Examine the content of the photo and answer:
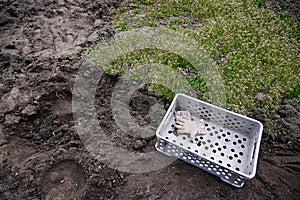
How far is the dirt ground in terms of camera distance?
7.31 feet

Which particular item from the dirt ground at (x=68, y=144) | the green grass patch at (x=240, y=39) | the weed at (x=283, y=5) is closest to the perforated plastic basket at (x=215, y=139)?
the dirt ground at (x=68, y=144)

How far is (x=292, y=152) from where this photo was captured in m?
2.48

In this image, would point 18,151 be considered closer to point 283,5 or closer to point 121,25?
point 121,25

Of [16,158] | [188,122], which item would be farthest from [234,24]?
[16,158]

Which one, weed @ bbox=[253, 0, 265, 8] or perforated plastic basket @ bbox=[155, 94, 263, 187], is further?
weed @ bbox=[253, 0, 265, 8]

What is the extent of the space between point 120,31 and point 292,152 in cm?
234

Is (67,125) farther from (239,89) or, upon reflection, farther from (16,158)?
(239,89)

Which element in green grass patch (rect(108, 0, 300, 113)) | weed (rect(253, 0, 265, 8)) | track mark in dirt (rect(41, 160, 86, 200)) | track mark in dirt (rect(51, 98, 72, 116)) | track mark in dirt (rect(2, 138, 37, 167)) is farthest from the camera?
weed (rect(253, 0, 265, 8))

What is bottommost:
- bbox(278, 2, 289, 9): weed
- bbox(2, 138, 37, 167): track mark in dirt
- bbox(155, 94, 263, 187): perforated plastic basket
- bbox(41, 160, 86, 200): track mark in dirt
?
bbox(41, 160, 86, 200): track mark in dirt

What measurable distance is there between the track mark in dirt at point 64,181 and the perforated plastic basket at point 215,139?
0.71 m

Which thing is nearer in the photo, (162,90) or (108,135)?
(108,135)

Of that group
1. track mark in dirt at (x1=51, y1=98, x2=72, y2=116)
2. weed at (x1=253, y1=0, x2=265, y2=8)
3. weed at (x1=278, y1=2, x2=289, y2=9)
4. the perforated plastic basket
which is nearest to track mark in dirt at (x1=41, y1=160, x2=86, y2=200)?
track mark in dirt at (x1=51, y1=98, x2=72, y2=116)

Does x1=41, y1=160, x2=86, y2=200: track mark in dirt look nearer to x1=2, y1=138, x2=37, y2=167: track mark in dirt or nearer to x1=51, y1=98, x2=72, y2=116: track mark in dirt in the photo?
x1=2, y1=138, x2=37, y2=167: track mark in dirt

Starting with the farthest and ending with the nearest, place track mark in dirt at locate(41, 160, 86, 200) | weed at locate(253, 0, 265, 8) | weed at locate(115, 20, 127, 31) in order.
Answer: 1. weed at locate(253, 0, 265, 8)
2. weed at locate(115, 20, 127, 31)
3. track mark in dirt at locate(41, 160, 86, 200)
